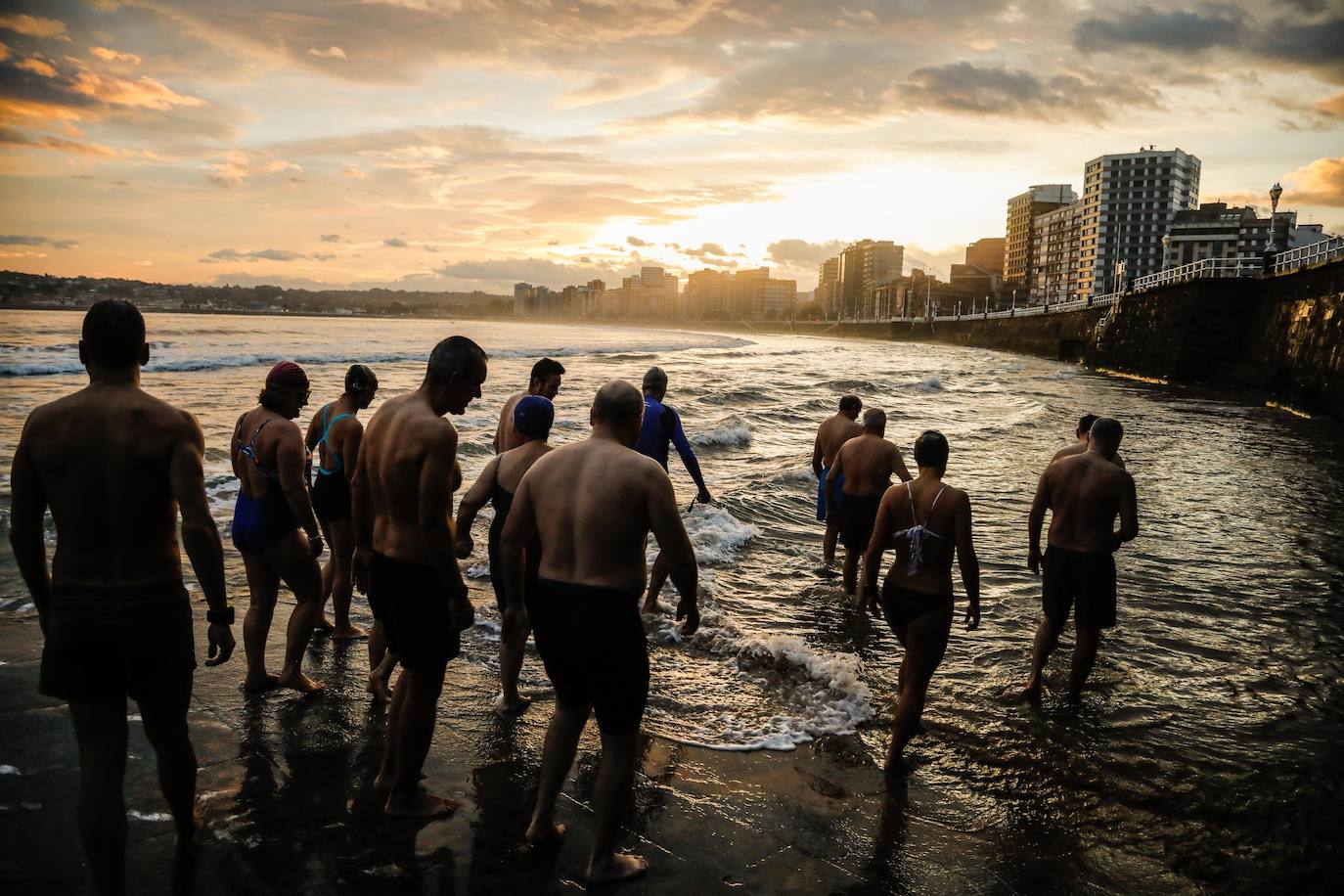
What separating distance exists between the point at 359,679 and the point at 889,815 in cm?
352

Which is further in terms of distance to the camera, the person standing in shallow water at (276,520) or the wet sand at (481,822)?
the person standing in shallow water at (276,520)

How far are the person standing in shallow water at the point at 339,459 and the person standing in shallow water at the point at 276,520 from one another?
532 millimetres

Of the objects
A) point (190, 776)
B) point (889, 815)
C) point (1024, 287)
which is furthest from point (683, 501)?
point (1024, 287)

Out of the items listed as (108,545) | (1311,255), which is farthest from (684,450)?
(1311,255)

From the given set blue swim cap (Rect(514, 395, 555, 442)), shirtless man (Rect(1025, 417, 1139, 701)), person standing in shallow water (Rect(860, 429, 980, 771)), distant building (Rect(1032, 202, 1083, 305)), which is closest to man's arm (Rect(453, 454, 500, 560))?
blue swim cap (Rect(514, 395, 555, 442))

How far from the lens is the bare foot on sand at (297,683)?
197 inches

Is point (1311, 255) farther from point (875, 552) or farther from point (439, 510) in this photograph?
point (439, 510)

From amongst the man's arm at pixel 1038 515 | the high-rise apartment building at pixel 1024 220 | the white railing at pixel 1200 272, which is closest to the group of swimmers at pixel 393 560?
the man's arm at pixel 1038 515

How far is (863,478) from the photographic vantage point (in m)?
7.48

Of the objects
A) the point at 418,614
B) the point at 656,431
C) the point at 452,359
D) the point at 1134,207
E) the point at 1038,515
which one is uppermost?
the point at 1134,207

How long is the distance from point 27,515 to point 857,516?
20.6 feet

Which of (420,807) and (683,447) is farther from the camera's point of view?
(683,447)

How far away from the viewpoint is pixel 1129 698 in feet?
18.3

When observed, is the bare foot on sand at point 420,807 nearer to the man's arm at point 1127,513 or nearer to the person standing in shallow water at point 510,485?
the person standing in shallow water at point 510,485
